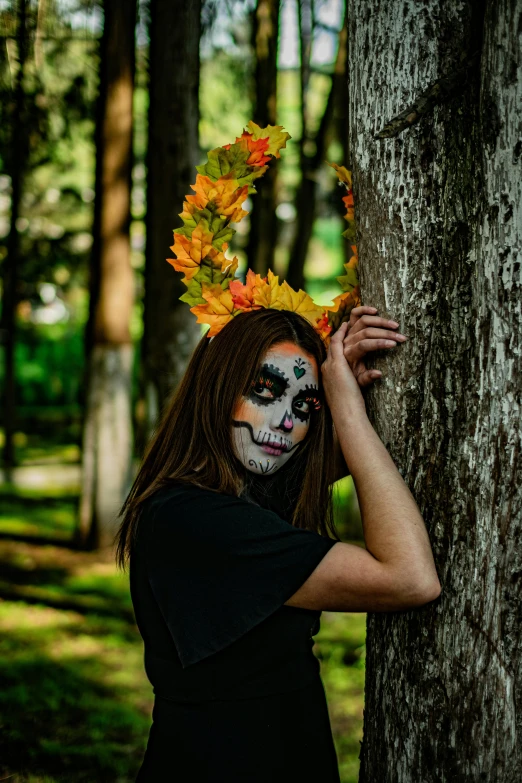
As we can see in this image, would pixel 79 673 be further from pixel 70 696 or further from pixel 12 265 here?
pixel 12 265

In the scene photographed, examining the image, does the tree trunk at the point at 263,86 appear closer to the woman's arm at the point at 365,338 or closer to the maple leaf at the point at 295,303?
the maple leaf at the point at 295,303

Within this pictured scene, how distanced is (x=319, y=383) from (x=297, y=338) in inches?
5.7

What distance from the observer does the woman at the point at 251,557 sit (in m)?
1.77

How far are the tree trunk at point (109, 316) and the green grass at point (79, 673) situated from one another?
2.69 ft

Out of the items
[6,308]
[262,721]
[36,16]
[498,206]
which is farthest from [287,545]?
[6,308]

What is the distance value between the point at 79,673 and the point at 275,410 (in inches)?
158

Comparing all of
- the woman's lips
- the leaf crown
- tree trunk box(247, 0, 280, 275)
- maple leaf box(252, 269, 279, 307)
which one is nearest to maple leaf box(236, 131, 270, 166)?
the leaf crown

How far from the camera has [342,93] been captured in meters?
9.80

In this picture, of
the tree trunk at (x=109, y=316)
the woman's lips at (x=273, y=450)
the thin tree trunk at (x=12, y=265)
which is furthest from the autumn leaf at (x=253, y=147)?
the thin tree trunk at (x=12, y=265)

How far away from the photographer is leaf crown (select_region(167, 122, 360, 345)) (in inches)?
93.0

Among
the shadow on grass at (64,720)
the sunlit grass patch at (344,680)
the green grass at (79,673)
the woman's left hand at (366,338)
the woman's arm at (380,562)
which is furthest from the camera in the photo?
the sunlit grass patch at (344,680)

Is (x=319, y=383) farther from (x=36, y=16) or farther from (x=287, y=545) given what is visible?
(x=36, y=16)

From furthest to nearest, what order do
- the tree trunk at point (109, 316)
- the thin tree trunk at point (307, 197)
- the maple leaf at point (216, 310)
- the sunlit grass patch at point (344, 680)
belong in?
the thin tree trunk at point (307, 197)
the tree trunk at point (109, 316)
the sunlit grass patch at point (344, 680)
the maple leaf at point (216, 310)

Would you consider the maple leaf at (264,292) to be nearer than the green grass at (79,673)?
Yes
